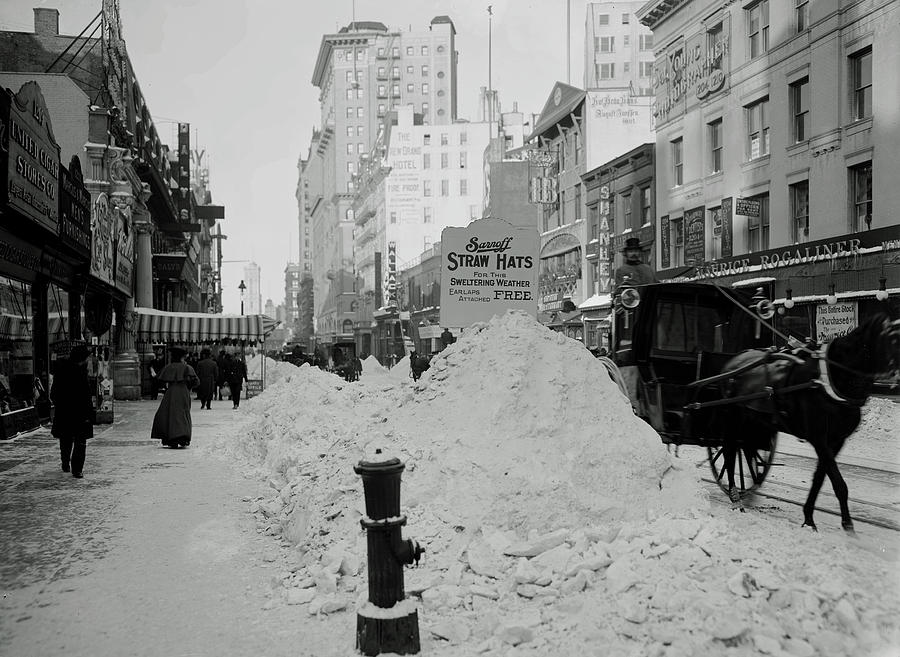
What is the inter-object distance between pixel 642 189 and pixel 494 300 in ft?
85.1

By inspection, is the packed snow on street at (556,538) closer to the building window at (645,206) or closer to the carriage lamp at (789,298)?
the carriage lamp at (789,298)

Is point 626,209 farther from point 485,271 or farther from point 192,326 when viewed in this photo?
point 485,271

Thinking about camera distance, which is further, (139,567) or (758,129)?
(758,129)

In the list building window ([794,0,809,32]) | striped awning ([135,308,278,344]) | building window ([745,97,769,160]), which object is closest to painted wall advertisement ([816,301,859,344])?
building window ([745,97,769,160])

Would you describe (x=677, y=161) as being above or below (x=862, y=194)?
above

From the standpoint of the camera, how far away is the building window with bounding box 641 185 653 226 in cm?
3444

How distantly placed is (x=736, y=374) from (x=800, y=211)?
18952 mm

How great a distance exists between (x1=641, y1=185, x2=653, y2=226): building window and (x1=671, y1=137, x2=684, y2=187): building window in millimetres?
2531

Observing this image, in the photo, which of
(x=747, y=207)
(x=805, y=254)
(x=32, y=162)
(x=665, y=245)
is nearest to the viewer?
(x=32, y=162)

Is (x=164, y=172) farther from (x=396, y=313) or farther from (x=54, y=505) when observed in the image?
(x=54, y=505)

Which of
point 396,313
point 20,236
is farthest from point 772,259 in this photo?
point 396,313

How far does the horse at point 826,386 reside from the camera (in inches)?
240

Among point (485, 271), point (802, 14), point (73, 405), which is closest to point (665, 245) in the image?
point (802, 14)

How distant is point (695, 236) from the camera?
29531 mm
